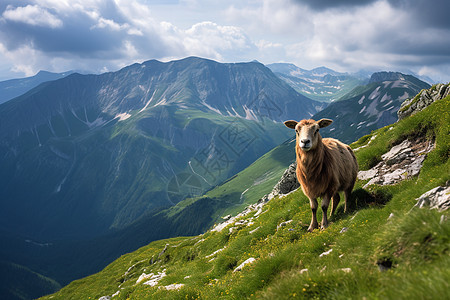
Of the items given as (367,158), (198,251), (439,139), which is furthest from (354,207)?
(198,251)

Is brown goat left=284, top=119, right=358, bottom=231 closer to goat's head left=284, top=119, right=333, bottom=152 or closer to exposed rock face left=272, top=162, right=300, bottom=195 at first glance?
goat's head left=284, top=119, right=333, bottom=152

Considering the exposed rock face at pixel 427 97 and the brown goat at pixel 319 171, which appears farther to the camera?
the exposed rock face at pixel 427 97

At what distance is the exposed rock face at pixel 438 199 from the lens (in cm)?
644

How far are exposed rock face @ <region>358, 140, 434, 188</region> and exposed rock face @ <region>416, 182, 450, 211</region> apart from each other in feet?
18.4

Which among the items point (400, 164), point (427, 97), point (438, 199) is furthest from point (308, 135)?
point (427, 97)

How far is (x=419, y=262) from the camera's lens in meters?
4.64

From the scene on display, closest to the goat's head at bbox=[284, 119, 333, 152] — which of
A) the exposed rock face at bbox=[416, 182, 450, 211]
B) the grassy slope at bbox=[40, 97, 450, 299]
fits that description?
the grassy slope at bbox=[40, 97, 450, 299]

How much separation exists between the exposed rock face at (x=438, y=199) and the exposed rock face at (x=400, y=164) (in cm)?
562

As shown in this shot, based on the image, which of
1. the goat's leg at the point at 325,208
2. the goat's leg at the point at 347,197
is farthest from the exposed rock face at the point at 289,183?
the goat's leg at the point at 325,208

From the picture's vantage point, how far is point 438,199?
22.4ft

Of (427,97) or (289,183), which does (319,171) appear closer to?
(427,97)

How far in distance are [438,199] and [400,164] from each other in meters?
7.92

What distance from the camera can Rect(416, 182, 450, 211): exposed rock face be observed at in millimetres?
6441

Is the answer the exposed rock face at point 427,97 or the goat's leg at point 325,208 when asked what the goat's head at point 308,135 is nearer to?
the goat's leg at point 325,208
